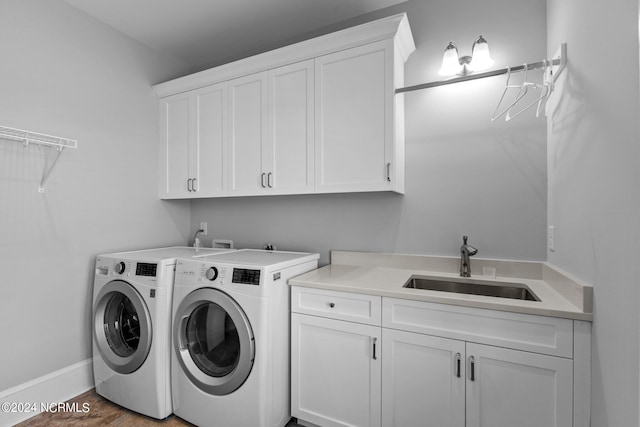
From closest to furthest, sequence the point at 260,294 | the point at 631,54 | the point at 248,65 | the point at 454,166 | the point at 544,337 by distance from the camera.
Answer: the point at 631,54
the point at 544,337
the point at 260,294
the point at 454,166
the point at 248,65

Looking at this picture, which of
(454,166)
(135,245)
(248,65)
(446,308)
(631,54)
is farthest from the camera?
(135,245)

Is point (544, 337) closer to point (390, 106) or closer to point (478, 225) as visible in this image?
point (478, 225)

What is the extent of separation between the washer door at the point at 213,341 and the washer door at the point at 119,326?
0.31 m

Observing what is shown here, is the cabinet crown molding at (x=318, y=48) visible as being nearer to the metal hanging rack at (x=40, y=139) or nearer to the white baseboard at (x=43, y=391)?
the metal hanging rack at (x=40, y=139)

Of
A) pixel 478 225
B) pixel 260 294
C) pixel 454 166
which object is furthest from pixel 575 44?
pixel 260 294

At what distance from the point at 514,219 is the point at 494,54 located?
3.35 ft

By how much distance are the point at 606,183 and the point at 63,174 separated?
2.91m

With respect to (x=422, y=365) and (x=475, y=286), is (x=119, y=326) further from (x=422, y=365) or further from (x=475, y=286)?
(x=475, y=286)

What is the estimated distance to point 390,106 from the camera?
181 centimetres

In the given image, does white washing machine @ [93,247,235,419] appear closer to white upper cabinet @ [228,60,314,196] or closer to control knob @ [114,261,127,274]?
control knob @ [114,261,127,274]

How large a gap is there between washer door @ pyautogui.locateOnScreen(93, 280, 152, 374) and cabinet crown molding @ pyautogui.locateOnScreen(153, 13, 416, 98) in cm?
166

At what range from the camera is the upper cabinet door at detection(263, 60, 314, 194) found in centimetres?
205

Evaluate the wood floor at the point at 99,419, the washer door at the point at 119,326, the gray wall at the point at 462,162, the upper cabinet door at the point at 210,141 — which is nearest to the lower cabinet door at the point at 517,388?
the gray wall at the point at 462,162

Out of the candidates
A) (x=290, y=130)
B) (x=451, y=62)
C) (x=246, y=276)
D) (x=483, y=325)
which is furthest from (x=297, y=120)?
(x=483, y=325)
